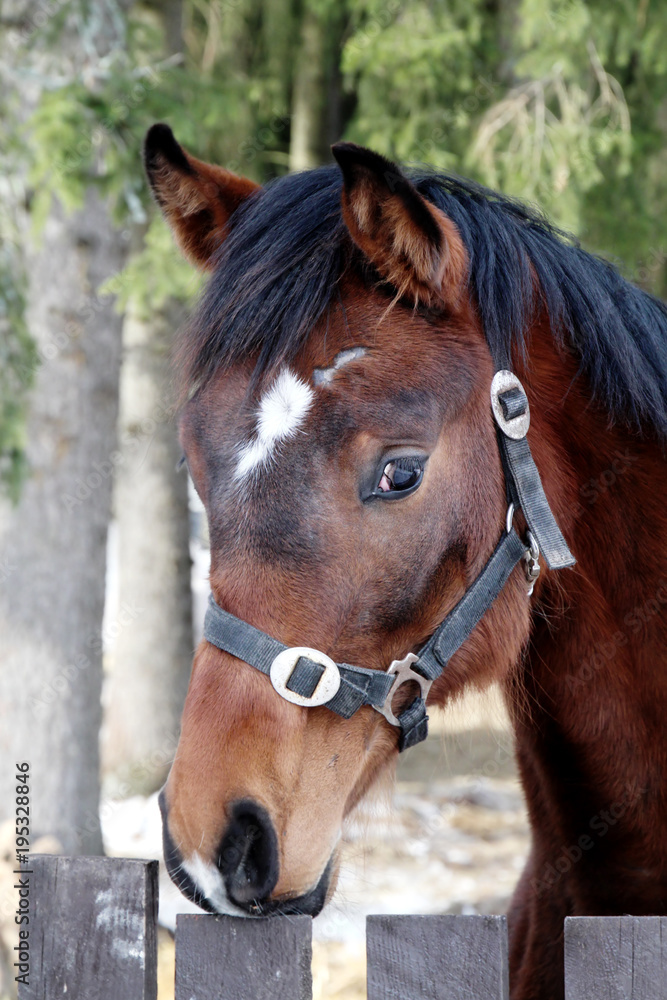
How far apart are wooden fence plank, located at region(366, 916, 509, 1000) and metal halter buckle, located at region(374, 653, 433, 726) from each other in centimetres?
43

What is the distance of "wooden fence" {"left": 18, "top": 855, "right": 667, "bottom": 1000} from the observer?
4.58 feet

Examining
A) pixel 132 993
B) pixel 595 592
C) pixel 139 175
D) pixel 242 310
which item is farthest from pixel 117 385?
pixel 132 993

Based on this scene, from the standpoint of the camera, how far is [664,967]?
4.55 ft

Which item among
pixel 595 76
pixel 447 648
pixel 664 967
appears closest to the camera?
pixel 664 967

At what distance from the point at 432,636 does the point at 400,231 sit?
827 millimetres

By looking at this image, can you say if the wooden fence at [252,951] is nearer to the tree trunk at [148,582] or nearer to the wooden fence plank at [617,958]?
the wooden fence plank at [617,958]

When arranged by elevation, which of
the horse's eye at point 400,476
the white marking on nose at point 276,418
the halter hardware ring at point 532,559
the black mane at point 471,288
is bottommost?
the halter hardware ring at point 532,559

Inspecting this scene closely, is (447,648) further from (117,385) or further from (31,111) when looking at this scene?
(31,111)

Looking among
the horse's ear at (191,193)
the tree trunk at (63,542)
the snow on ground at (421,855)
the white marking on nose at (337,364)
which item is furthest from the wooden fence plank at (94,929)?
the tree trunk at (63,542)

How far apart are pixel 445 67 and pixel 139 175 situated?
254 cm

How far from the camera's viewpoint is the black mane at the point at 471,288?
191cm

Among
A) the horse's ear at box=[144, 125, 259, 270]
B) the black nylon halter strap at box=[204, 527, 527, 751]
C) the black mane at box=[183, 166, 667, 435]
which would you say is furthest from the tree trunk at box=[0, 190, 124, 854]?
the black nylon halter strap at box=[204, 527, 527, 751]

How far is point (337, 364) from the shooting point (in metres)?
1.84

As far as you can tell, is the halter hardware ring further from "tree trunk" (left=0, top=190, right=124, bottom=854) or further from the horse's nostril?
"tree trunk" (left=0, top=190, right=124, bottom=854)
